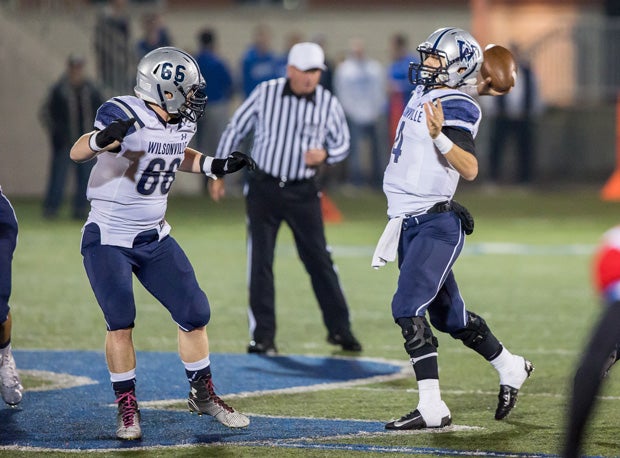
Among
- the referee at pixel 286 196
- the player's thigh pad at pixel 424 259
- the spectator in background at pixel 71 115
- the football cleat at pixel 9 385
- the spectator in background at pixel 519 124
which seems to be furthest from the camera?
the spectator in background at pixel 519 124

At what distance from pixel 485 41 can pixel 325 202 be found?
6056 mm

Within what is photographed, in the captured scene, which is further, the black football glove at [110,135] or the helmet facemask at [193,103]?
the helmet facemask at [193,103]

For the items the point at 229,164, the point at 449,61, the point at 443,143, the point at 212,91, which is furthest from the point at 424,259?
the point at 212,91

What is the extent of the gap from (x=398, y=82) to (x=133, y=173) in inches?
578

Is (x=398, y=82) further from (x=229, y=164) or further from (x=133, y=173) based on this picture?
(x=133, y=173)

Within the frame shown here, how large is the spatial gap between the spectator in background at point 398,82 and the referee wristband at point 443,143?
14043 mm

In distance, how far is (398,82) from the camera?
20.9 meters

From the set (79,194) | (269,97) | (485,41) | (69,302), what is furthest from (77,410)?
(485,41)

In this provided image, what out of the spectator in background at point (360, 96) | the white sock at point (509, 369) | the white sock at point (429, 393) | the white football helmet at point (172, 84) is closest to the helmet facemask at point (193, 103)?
the white football helmet at point (172, 84)

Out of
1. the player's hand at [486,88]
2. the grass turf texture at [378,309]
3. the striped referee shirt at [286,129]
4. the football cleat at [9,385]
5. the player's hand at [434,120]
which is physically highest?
the player's hand at [486,88]

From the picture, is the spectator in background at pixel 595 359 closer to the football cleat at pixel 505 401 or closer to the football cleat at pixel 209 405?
the football cleat at pixel 505 401

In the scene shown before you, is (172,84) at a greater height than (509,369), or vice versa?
(172,84)

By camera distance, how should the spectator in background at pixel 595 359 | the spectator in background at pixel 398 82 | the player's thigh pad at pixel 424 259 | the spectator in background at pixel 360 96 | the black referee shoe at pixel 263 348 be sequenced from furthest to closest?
the spectator in background at pixel 398 82 < the spectator in background at pixel 360 96 < the black referee shoe at pixel 263 348 < the player's thigh pad at pixel 424 259 < the spectator in background at pixel 595 359

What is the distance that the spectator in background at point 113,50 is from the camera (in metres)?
20.1
